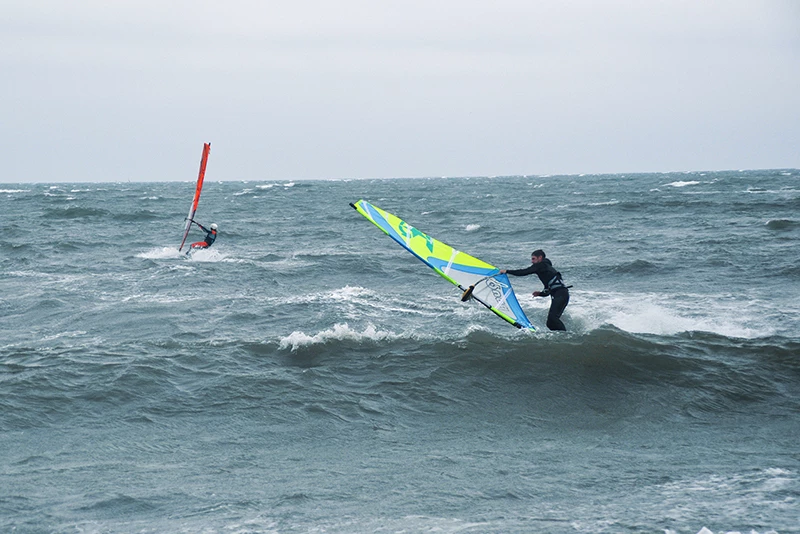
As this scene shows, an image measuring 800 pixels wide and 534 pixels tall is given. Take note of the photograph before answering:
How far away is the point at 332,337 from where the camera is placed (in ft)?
35.5

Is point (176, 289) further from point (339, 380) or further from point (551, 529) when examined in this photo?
point (551, 529)

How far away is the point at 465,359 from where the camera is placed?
10.0 m

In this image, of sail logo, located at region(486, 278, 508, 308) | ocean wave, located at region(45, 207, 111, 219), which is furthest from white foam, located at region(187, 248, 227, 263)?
ocean wave, located at region(45, 207, 111, 219)

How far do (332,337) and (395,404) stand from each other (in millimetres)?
2687

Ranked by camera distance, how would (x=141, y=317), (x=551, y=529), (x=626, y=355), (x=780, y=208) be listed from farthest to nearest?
(x=780, y=208) → (x=141, y=317) → (x=626, y=355) → (x=551, y=529)

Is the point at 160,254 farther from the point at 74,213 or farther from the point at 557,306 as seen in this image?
the point at 74,213

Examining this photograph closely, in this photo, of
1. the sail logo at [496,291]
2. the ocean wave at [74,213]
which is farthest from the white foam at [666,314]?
the ocean wave at [74,213]

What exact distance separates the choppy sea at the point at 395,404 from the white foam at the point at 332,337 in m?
0.05

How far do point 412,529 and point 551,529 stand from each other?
961mm

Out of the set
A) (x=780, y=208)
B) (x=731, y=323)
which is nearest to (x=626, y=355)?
(x=731, y=323)

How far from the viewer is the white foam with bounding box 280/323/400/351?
10586 mm

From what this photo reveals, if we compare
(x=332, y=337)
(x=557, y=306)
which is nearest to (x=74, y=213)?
(x=332, y=337)

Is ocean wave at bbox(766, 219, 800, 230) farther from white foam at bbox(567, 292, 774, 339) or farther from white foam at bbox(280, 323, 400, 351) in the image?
white foam at bbox(280, 323, 400, 351)

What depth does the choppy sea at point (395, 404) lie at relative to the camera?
18.0 feet
